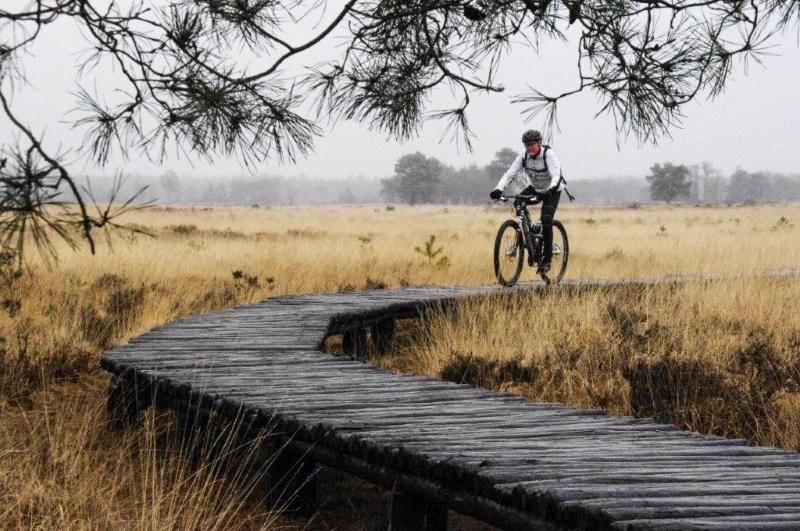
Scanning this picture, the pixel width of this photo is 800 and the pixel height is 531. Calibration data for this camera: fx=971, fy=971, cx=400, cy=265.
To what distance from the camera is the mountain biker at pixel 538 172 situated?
920cm

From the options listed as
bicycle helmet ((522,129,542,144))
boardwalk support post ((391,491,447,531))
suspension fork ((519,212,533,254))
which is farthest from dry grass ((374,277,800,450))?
boardwalk support post ((391,491,447,531))

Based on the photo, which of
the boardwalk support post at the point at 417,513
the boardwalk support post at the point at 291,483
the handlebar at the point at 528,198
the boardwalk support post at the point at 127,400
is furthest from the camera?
the handlebar at the point at 528,198

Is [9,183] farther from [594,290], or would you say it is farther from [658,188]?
[658,188]

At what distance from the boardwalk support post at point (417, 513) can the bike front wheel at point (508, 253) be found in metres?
6.32

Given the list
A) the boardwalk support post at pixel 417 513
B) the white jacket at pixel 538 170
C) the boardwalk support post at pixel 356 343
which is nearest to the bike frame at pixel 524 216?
the white jacket at pixel 538 170

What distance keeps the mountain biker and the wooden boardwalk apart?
13.6 ft

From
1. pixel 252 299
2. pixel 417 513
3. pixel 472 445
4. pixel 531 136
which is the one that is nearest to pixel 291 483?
pixel 417 513

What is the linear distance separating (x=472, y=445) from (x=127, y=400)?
272 centimetres

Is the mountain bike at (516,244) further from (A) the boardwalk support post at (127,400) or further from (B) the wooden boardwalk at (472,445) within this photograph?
(A) the boardwalk support post at (127,400)

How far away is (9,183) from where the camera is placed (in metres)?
3.86

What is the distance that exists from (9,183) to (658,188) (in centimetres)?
9451

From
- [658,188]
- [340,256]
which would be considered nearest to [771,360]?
[340,256]

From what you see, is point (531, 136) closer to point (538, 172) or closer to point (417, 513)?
point (538, 172)

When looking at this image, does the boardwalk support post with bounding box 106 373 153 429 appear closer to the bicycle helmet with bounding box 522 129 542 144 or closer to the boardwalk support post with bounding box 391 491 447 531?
the boardwalk support post with bounding box 391 491 447 531
